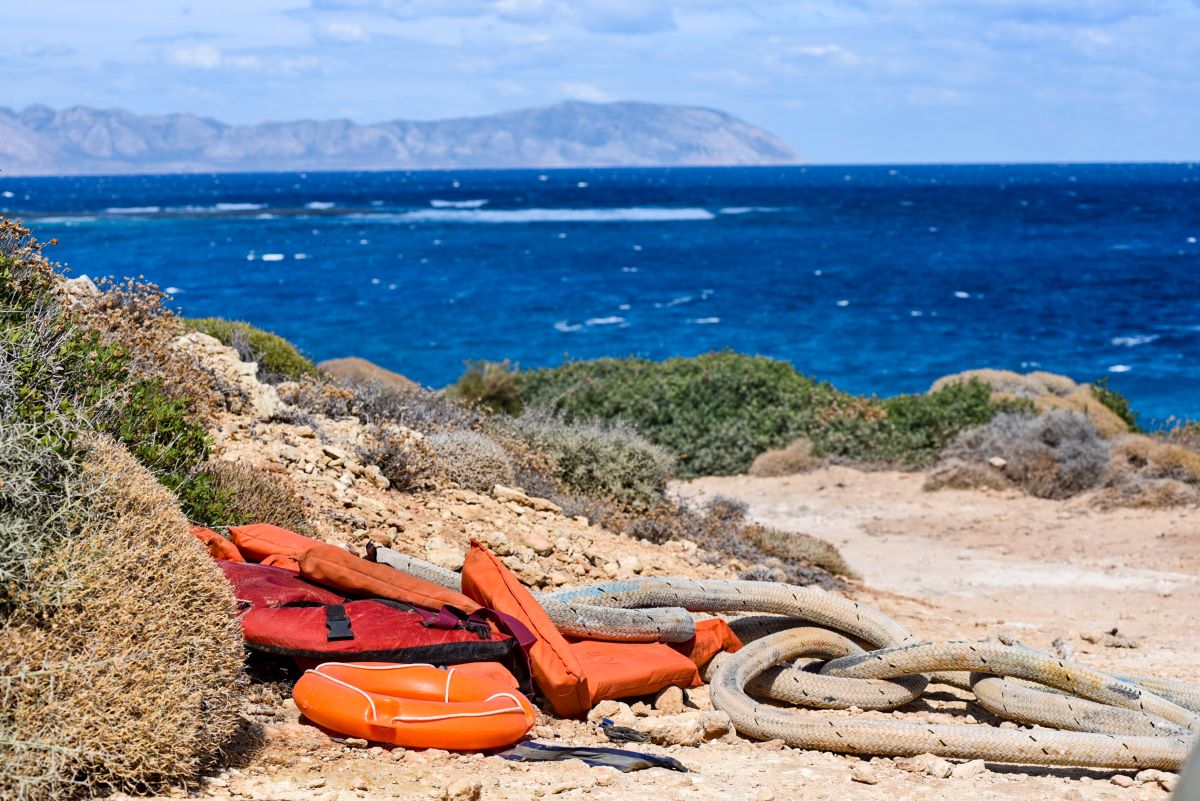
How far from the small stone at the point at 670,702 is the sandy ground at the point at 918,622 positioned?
20 centimetres

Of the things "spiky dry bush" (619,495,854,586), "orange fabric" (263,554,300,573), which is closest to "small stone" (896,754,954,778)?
"orange fabric" (263,554,300,573)

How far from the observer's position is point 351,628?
4.88 metres

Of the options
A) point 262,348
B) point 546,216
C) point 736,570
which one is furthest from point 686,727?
point 546,216

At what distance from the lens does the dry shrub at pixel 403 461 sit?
27.3ft

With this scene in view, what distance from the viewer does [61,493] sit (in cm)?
392

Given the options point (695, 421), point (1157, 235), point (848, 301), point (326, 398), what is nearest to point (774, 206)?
point (1157, 235)

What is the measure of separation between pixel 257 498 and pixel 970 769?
4.06m

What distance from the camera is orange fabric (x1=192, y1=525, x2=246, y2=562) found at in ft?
18.3

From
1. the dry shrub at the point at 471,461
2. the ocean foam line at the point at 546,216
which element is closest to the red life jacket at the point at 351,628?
the dry shrub at the point at 471,461

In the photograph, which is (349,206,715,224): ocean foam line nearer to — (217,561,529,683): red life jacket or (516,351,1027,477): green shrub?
(516,351,1027,477): green shrub

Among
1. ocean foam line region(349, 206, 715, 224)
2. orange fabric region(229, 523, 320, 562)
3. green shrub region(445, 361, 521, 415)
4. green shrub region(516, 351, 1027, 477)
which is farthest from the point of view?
ocean foam line region(349, 206, 715, 224)

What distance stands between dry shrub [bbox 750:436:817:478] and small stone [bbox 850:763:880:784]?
1061 cm

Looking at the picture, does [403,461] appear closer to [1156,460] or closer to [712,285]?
[1156,460]

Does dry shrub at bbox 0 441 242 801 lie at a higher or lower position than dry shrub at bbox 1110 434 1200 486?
higher
